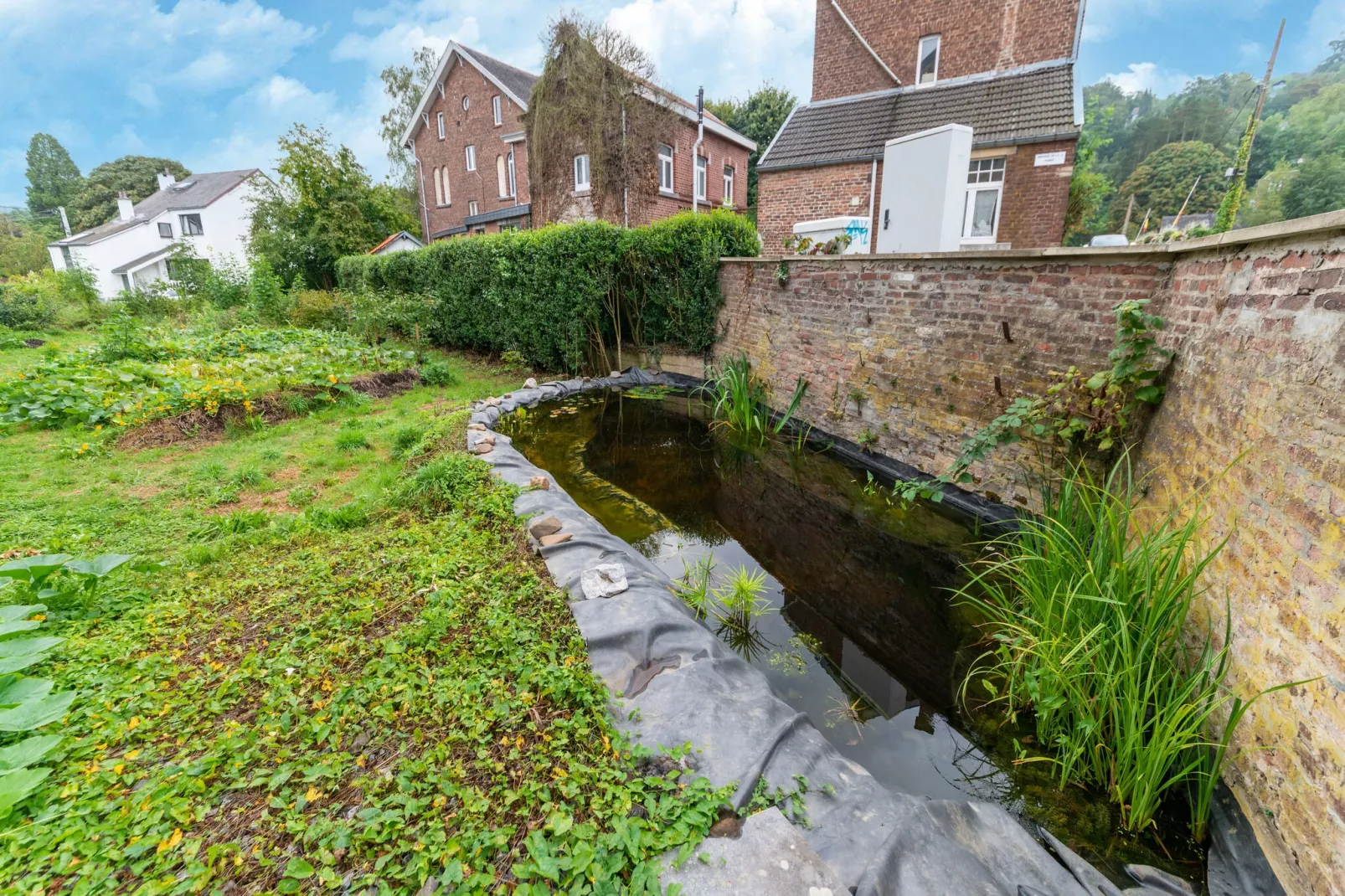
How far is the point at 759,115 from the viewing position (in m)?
24.2

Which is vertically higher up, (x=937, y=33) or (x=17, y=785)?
(x=937, y=33)

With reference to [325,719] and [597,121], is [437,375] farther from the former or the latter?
[597,121]

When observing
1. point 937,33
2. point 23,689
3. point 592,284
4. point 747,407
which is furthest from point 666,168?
point 23,689

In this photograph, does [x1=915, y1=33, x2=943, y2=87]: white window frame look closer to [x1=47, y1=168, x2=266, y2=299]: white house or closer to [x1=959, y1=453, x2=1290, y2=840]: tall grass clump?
[x1=959, y1=453, x2=1290, y2=840]: tall grass clump

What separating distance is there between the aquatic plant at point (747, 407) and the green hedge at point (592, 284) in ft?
5.39

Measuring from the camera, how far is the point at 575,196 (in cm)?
1443

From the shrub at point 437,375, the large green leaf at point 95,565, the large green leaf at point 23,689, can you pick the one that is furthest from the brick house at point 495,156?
the large green leaf at point 23,689

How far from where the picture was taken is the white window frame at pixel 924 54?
1111 cm

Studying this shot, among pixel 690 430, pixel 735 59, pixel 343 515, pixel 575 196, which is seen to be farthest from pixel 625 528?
pixel 735 59

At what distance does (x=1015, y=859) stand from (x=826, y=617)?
184 centimetres

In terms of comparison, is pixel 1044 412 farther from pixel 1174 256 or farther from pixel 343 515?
pixel 343 515

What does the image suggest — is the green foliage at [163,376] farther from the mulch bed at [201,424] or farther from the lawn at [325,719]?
the lawn at [325,719]

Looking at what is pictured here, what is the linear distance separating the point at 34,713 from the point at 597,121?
45.0 feet

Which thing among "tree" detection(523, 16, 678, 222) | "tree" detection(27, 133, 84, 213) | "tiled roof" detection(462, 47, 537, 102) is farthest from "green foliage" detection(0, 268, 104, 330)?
"tree" detection(27, 133, 84, 213)
